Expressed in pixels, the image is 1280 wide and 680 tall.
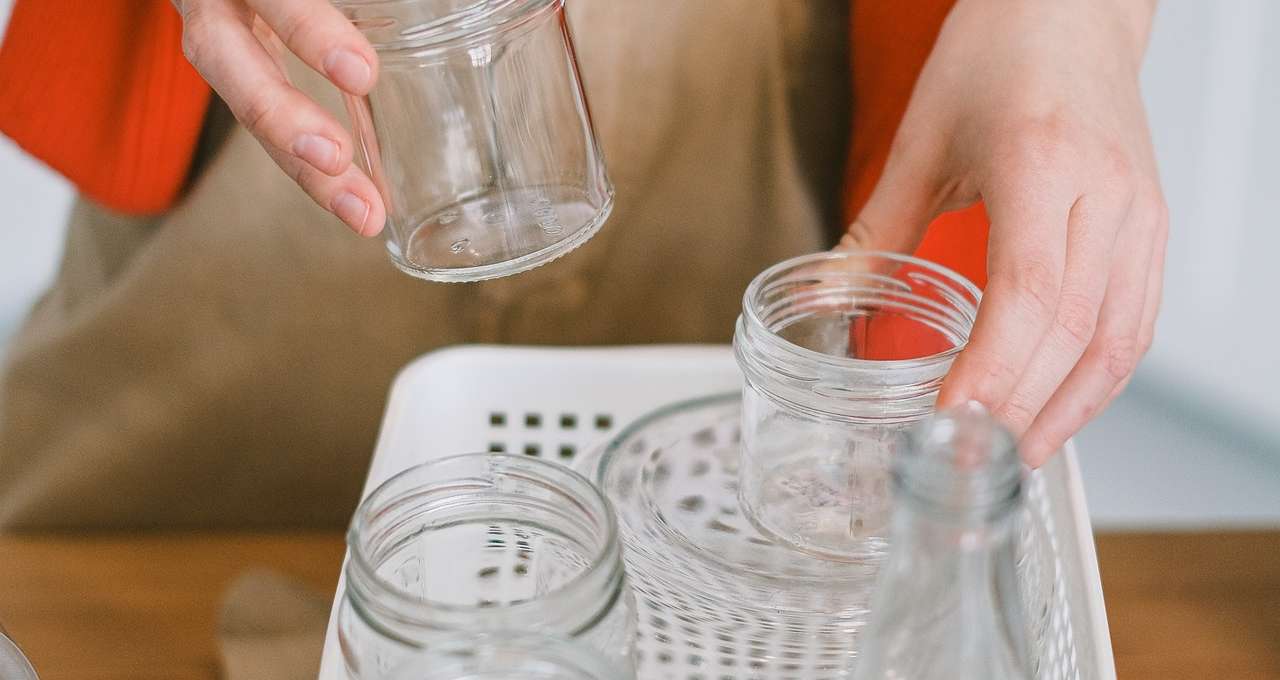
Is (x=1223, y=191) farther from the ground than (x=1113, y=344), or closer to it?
closer to it

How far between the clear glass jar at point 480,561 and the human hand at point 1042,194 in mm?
91

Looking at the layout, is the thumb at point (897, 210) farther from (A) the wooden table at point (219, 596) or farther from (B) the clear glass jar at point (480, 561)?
(A) the wooden table at point (219, 596)

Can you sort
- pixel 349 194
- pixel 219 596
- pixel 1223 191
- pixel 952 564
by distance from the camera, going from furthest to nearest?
pixel 1223 191, pixel 219 596, pixel 349 194, pixel 952 564

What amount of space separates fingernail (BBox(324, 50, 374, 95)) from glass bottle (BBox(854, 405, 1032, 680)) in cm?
15

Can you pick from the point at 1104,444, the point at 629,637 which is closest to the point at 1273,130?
the point at 1104,444

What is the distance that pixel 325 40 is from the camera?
27 centimetres

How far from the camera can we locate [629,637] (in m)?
0.26

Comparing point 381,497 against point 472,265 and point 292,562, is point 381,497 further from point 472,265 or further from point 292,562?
point 292,562

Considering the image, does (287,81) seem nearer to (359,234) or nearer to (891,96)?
(359,234)

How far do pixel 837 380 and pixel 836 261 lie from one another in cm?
6

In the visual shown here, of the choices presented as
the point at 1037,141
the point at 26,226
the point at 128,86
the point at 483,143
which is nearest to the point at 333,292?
the point at 128,86

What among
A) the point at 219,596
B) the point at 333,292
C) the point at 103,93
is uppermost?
the point at 103,93

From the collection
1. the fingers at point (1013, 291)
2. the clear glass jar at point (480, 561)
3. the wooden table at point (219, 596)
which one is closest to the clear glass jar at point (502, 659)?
the clear glass jar at point (480, 561)

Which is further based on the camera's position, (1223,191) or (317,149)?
(1223,191)
